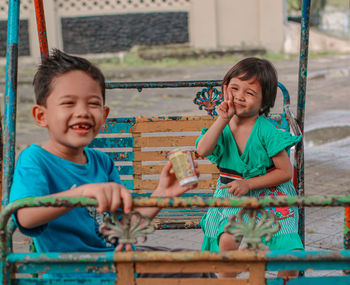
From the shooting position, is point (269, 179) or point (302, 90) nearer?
point (269, 179)

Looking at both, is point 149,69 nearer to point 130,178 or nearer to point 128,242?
point 130,178

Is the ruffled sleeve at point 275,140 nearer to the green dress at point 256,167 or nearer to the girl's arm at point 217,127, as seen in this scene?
the green dress at point 256,167

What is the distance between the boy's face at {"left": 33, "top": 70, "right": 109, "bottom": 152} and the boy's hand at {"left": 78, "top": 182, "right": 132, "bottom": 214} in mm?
338

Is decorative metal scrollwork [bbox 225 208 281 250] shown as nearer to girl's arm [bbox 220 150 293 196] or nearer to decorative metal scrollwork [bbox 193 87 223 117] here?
girl's arm [bbox 220 150 293 196]

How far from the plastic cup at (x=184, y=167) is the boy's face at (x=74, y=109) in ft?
1.21

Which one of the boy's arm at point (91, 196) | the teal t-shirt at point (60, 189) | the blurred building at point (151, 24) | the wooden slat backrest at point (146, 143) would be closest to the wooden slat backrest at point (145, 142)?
the wooden slat backrest at point (146, 143)

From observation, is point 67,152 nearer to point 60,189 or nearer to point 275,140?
point 60,189

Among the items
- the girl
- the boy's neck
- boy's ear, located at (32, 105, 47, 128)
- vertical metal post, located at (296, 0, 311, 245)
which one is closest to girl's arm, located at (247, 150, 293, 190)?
the girl

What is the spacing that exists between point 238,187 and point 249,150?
197 millimetres

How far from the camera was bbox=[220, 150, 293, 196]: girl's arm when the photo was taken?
2.50 metres

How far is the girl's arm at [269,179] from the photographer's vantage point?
2.50 m

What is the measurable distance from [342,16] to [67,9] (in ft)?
60.2

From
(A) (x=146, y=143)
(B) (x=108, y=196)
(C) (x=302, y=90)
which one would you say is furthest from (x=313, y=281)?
(A) (x=146, y=143)

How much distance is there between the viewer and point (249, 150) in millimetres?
2588
